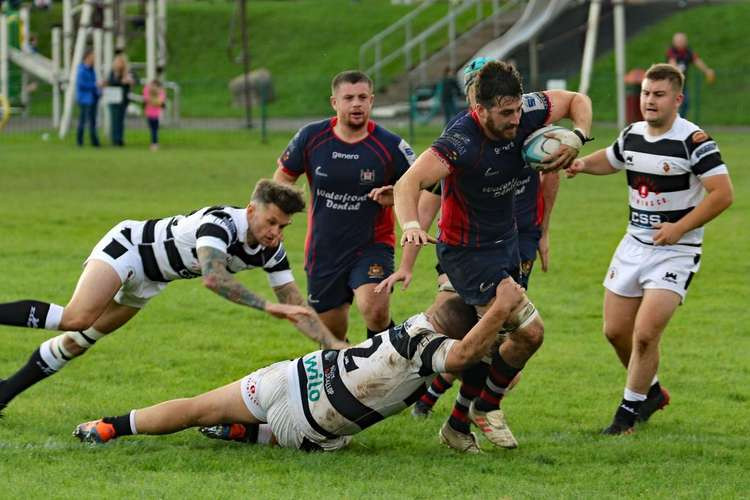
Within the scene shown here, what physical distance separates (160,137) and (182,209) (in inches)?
599

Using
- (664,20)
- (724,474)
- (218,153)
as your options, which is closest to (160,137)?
(218,153)

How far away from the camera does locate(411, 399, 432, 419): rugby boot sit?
9.05 metres

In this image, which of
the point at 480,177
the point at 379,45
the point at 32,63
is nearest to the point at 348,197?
the point at 480,177

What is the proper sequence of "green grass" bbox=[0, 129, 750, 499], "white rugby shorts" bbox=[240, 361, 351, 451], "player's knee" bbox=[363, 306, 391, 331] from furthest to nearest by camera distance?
"player's knee" bbox=[363, 306, 391, 331] < "white rugby shorts" bbox=[240, 361, 351, 451] < "green grass" bbox=[0, 129, 750, 499]

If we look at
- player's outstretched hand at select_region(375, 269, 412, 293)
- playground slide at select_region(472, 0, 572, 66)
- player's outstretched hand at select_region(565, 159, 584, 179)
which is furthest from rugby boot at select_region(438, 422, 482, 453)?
playground slide at select_region(472, 0, 572, 66)

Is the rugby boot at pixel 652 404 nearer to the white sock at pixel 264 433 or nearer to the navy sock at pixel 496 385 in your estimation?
the navy sock at pixel 496 385

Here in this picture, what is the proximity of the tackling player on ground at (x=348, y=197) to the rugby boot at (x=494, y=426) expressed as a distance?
1.44m

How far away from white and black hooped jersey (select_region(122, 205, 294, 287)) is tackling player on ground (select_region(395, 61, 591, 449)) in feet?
3.40

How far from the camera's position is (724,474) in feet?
24.6

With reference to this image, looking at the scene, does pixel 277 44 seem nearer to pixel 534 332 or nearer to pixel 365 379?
pixel 534 332

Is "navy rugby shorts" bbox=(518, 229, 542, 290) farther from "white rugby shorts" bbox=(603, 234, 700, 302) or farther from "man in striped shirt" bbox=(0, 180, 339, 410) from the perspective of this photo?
"man in striped shirt" bbox=(0, 180, 339, 410)

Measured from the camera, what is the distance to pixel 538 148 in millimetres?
7805

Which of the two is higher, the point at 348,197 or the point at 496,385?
the point at 348,197

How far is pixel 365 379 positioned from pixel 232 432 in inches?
39.6
